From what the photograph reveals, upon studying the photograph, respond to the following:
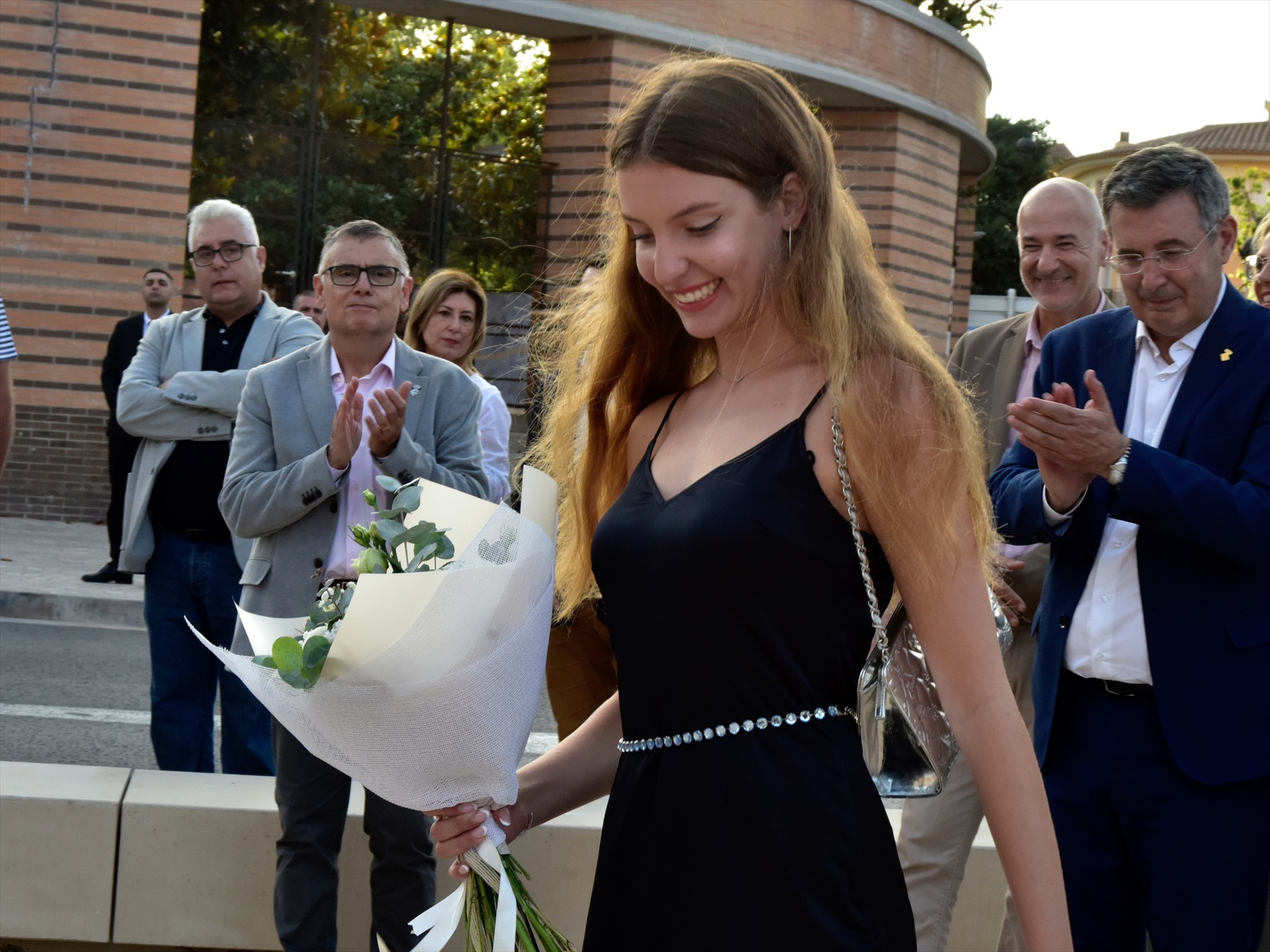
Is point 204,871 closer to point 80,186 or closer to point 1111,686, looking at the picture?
point 1111,686

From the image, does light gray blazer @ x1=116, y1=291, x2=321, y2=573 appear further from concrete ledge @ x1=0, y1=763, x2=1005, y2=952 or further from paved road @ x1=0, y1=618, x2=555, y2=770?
paved road @ x1=0, y1=618, x2=555, y2=770

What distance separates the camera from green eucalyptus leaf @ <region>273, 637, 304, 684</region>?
5.97 ft

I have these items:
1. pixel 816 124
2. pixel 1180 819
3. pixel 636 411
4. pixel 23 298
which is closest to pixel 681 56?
pixel 816 124

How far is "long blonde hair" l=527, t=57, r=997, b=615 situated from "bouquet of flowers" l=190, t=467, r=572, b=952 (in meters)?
0.35

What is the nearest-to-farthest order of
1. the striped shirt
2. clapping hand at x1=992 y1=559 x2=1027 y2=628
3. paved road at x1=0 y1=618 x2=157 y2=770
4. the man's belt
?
the man's belt, clapping hand at x1=992 y1=559 x2=1027 y2=628, the striped shirt, paved road at x1=0 y1=618 x2=157 y2=770

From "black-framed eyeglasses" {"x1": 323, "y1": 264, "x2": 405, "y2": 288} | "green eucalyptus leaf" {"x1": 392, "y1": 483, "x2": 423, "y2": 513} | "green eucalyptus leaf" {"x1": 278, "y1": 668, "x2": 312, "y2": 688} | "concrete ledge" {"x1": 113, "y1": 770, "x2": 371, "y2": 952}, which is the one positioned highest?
"black-framed eyeglasses" {"x1": 323, "y1": 264, "x2": 405, "y2": 288}

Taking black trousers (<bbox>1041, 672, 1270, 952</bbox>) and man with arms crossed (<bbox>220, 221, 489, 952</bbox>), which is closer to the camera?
black trousers (<bbox>1041, 672, 1270, 952</bbox>)

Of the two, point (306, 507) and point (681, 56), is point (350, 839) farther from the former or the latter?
point (681, 56)

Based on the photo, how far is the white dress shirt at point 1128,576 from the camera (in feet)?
10.6

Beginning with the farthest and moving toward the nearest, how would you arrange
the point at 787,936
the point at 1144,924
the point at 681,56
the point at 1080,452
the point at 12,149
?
the point at 12,149, the point at 1144,924, the point at 1080,452, the point at 681,56, the point at 787,936

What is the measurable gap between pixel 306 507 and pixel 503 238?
36.9 feet

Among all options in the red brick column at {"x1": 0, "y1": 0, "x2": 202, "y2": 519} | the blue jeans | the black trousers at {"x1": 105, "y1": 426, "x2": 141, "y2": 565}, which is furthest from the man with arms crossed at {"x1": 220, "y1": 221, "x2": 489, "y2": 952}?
the red brick column at {"x1": 0, "y1": 0, "x2": 202, "y2": 519}

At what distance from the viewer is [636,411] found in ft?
7.95

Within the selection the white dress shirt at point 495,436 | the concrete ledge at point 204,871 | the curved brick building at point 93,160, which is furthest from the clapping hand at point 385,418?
the curved brick building at point 93,160
